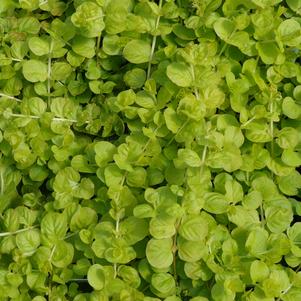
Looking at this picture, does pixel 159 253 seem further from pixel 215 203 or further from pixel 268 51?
pixel 268 51

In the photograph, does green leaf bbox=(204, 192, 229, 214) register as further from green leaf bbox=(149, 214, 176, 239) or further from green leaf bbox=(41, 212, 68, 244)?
green leaf bbox=(41, 212, 68, 244)

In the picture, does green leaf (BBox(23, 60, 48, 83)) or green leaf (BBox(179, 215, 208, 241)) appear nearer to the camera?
green leaf (BBox(179, 215, 208, 241))

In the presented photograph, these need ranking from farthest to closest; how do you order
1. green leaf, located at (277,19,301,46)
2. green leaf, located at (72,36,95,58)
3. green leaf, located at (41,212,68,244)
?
green leaf, located at (72,36,95,58)
green leaf, located at (277,19,301,46)
green leaf, located at (41,212,68,244)

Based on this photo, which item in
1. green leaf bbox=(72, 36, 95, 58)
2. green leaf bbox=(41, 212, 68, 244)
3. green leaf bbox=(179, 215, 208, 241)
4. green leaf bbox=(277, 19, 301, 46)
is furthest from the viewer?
green leaf bbox=(72, 36, 95, 58)

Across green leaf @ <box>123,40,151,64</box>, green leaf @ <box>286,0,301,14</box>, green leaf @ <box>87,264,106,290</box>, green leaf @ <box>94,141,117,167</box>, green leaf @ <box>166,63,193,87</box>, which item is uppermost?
green leaf @ <box>286,0,301,14</box>

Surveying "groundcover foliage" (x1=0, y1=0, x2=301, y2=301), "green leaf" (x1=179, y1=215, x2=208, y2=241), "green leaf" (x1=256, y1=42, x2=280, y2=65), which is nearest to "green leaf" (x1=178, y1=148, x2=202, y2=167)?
"groundcover foliage" (x1=0, y1=0, x2=301, y2=301)

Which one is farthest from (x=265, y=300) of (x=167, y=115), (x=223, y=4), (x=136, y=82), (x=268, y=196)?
(x=223, y=4)

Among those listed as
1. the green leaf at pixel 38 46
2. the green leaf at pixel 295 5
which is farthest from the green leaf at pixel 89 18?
the green leaf at pixel 295 5

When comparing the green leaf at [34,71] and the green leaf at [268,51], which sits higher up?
the green leaf at [268,51]

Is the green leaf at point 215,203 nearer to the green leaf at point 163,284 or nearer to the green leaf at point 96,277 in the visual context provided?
the green leaf at point 163,284
